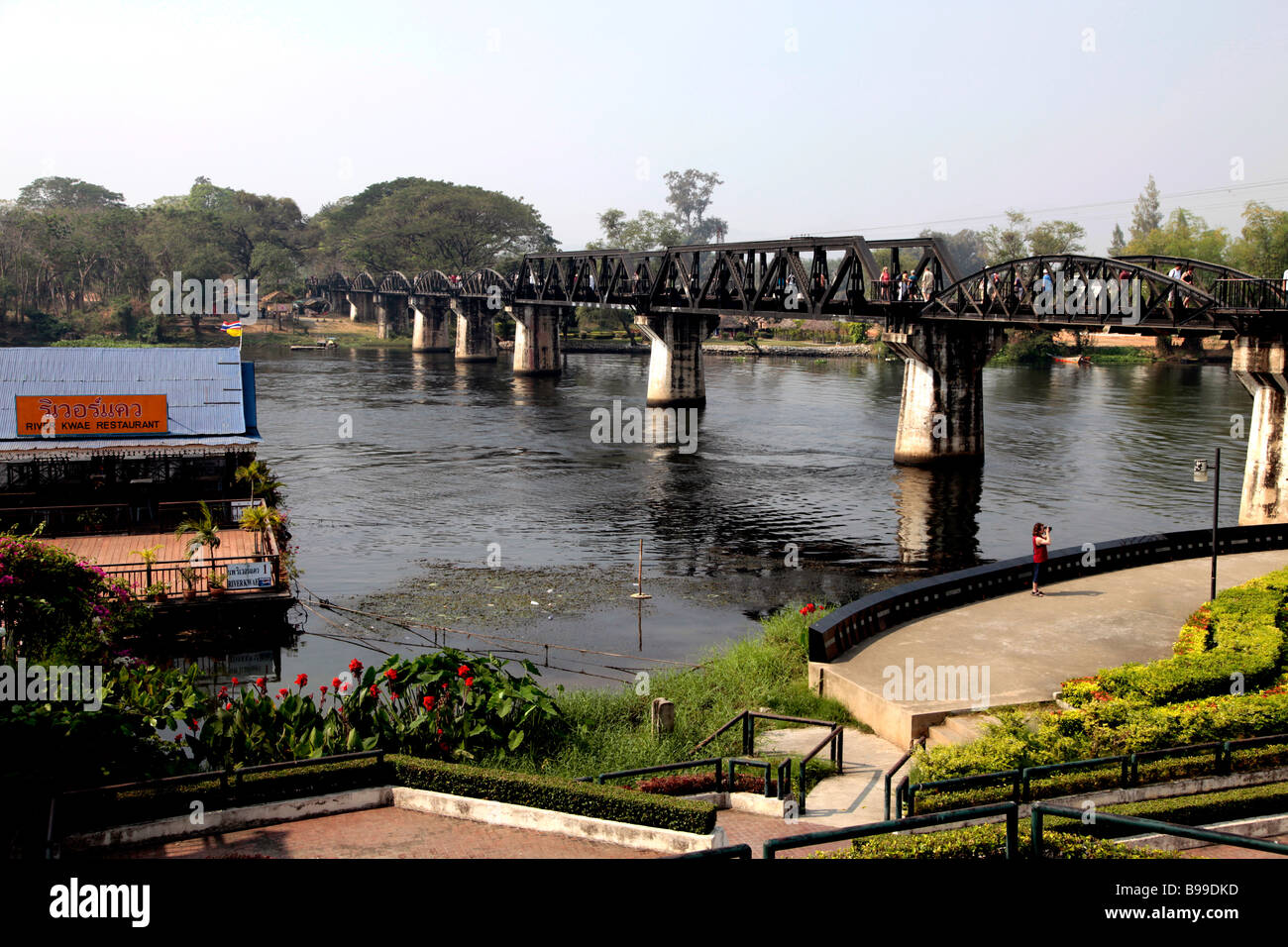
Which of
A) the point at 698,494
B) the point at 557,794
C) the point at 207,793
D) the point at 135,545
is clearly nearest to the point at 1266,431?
the point at 698,494

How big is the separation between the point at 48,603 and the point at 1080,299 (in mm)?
50365

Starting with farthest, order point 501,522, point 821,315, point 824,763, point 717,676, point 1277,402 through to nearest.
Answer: point 821,315 → point 501,522 → point 1277,402 → point 717,676 → point 824,763

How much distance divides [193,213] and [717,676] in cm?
19238

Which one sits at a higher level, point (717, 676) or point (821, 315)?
point (821, 315)

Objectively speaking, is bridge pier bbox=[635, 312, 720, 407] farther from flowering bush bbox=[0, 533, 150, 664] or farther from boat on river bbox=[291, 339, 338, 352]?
boat on river bbox=[291, 339, 338, 352]

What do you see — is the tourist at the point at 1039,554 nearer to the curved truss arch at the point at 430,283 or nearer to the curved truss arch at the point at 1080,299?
the curved truss arch at the point at 1080,299

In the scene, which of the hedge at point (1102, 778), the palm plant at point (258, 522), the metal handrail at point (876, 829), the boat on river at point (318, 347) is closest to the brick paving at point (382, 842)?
the hedge at point (1102, 778)

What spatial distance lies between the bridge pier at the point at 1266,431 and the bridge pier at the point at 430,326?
14365 cm

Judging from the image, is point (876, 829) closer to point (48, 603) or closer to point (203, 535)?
point (48, 603)

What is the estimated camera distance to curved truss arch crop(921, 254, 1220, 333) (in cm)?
5306

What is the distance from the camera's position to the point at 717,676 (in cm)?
2834

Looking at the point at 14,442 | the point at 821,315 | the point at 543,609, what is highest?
the point at 821,315
